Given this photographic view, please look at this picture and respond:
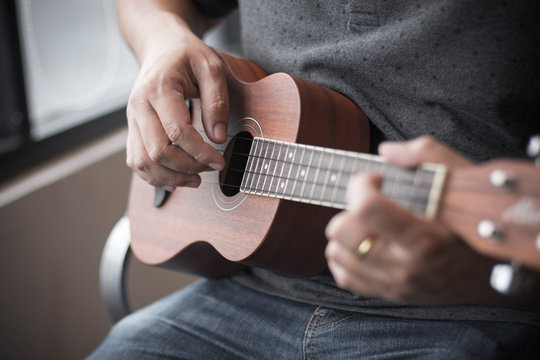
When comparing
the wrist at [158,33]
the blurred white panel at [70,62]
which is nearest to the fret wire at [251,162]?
the wrist at [158,33]

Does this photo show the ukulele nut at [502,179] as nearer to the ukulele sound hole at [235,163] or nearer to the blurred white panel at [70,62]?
the ukulele sound hole at [235,163]

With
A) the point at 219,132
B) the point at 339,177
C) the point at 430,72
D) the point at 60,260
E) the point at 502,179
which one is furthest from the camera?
the point at 60,260

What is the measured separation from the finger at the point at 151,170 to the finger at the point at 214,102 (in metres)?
0.09

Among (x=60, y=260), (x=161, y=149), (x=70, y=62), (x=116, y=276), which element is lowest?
(x=60, y=260)

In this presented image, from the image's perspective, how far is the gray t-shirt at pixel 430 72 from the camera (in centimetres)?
67

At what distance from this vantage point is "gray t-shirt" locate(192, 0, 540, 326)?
2.20ft

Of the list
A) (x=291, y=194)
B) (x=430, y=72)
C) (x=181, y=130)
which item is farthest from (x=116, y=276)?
(x=430, y=72)

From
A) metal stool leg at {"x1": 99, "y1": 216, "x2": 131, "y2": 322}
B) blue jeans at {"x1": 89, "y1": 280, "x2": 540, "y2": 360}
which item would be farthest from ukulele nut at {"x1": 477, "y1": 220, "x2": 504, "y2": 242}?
metal stool leg at {"x1": 99, "y1": 216, "x2": 131, "y2": 322}

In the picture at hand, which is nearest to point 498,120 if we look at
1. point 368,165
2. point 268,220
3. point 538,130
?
point 538,130

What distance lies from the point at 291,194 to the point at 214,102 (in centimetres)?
24

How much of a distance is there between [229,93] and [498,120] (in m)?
0.47

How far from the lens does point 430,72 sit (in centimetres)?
73

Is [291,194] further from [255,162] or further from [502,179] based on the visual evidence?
[502,179]

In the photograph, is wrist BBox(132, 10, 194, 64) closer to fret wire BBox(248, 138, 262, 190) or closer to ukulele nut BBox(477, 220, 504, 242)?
fret wire BBox(248, 138, 262, 190)
